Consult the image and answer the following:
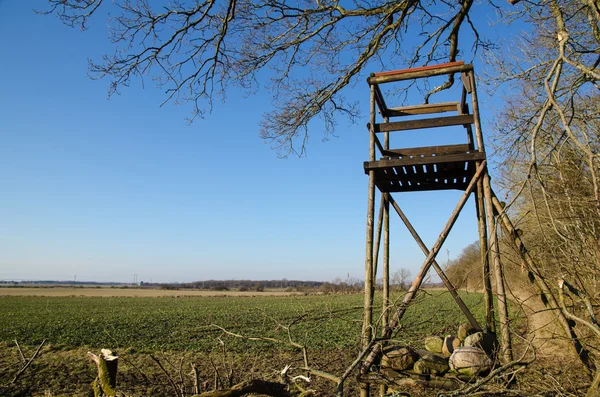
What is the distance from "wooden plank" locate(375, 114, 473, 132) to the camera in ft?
19.6

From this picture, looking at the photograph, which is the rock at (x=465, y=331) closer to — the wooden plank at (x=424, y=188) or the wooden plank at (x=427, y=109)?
the wooden plank at (x=424, y=188)

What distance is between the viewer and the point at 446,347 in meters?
6.26

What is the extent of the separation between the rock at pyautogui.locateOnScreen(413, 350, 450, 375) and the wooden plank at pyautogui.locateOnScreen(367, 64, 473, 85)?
4.06 meters

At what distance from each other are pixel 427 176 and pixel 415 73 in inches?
64.0

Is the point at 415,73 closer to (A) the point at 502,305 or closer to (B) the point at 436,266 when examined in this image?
(B) the point at 436,266

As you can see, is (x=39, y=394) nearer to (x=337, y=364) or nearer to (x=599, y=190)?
(x=337, y=364)

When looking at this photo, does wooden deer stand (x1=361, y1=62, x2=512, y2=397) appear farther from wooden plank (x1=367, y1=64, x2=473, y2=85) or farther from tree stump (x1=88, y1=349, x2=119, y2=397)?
tree stump (x1=88, y1=349, x2=119, y2=397)

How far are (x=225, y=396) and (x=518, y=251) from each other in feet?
12.2

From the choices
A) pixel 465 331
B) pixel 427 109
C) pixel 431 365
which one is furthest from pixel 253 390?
pixel 427 109

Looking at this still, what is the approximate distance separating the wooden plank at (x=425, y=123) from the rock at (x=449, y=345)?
3281mm

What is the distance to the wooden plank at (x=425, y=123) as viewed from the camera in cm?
597

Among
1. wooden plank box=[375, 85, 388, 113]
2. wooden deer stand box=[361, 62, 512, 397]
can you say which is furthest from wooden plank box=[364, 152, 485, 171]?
wooden plank box=[375, 85, 388, 113]

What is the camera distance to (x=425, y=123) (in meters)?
6.07

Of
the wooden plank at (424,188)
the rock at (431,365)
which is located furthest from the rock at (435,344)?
the wooden plank at (424,188)
